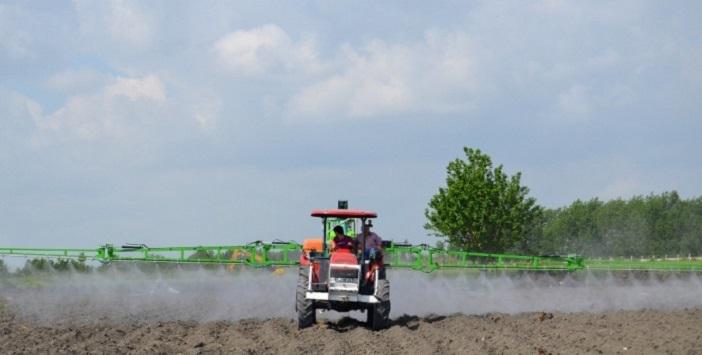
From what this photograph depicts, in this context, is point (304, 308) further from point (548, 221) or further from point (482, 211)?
point (548, 221)

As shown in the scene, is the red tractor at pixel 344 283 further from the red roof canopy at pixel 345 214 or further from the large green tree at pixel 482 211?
the large green tree at pixel 482 211

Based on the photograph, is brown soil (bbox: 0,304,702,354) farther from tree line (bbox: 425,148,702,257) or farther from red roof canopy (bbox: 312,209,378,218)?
tree line (bbox: 425,148,702,257)

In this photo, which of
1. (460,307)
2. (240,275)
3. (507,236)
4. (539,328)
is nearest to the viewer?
(539,328)

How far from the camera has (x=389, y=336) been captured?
18.0 m

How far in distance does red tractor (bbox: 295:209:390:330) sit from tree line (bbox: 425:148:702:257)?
92.4ft

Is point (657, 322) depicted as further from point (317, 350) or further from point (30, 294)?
point (30, 294)

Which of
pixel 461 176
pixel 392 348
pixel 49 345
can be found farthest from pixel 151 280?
pixel 461 176

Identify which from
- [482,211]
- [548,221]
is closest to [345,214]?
[482,211]

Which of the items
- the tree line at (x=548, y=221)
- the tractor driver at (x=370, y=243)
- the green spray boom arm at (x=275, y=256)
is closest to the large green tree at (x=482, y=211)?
the tree line at (x=548, y=221)

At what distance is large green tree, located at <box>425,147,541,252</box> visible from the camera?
47656 millimetres

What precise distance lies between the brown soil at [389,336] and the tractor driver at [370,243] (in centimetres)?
156

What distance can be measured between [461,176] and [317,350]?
3357 cm

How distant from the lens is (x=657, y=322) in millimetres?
20094

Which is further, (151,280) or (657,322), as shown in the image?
(151,280)
